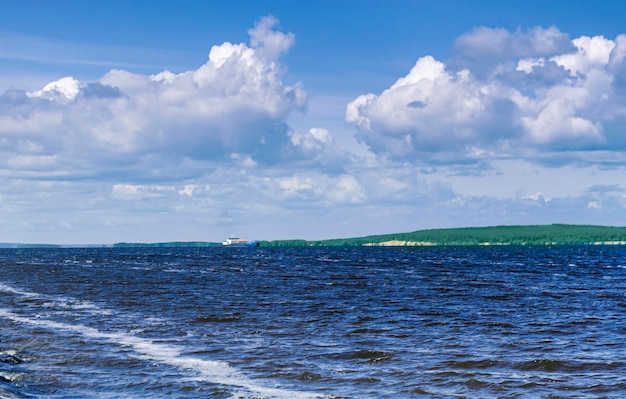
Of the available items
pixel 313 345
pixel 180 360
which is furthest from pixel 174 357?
pixel 313 345

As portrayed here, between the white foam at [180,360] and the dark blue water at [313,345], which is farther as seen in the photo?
the dark blue water at [313,345]

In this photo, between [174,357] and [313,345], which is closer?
[174,357]

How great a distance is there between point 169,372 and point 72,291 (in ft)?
148

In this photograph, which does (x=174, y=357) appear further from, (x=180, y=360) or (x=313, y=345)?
(x=313, y=345)

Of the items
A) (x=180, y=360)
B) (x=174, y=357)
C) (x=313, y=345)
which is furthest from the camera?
(x=313, y=345)

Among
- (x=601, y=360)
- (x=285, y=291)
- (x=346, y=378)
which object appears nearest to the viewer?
(x=346, y=378)

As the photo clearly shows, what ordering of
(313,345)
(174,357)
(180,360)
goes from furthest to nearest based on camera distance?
(313,345) → (174,357) → (180,360)

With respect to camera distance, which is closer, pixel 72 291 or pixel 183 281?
pixel 72 291

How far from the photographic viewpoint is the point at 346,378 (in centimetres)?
2795

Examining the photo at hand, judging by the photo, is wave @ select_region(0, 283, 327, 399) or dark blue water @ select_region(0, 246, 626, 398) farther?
dark blue water @ select_region(0, 246, 626, 398)

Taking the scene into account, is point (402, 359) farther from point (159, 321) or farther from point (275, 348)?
point (159, 321)

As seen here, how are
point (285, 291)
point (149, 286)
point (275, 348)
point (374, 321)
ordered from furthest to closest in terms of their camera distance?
point (149, 286) → point (285, 291) → point (374, 321) → point (275, 348)

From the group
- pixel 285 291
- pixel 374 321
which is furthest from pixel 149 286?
pixel 374 321

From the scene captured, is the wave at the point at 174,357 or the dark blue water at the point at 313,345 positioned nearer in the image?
the wave at the point at 174,357
